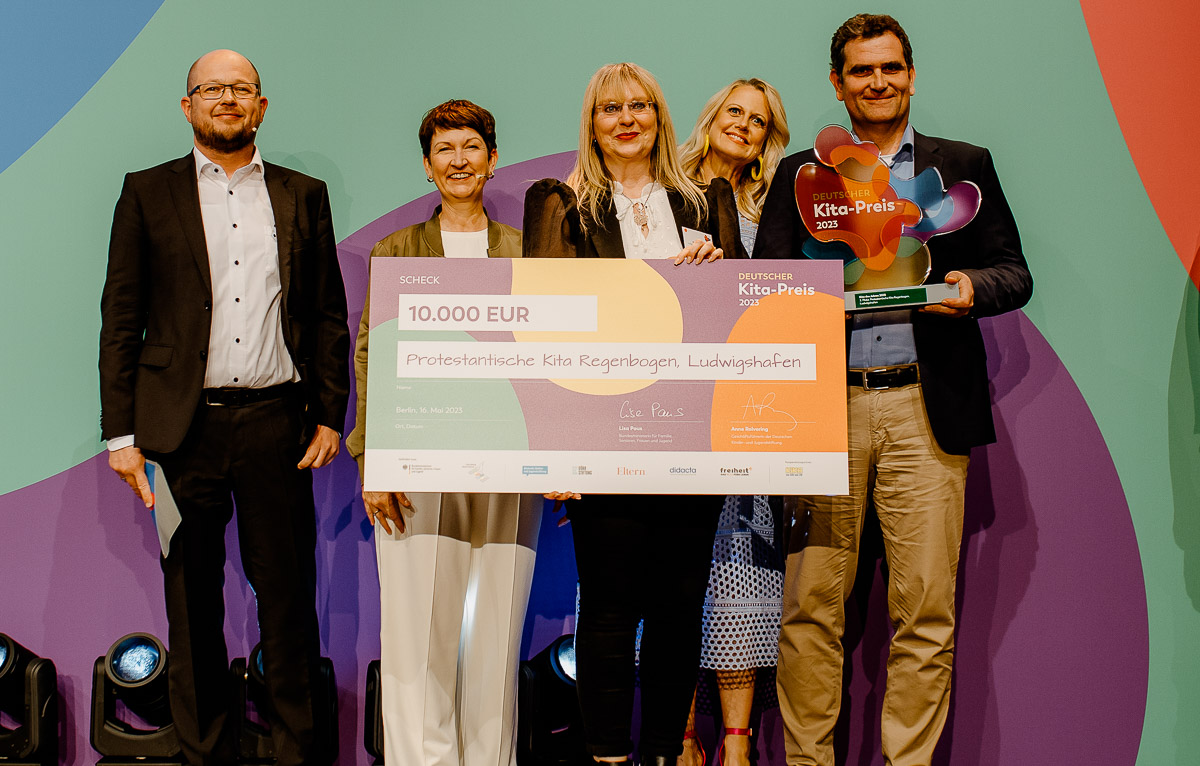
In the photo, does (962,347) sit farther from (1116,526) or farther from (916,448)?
(1116,526)

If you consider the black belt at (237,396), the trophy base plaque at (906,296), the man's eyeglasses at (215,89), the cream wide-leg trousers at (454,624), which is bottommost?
the cream wide-leg trousers at (454,624)

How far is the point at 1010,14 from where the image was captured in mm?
2871

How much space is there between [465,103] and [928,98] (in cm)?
151

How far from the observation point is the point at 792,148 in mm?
2885

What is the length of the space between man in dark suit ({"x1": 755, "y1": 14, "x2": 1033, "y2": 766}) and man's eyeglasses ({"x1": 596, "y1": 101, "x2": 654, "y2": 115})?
42 centimetres

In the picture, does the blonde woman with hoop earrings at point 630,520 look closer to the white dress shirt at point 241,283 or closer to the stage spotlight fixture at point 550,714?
the stage spotlight fixture at point 550,714

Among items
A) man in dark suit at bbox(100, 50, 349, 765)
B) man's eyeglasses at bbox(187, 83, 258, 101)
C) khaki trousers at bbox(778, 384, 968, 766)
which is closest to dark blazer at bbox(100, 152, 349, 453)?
man in dark suit at bbox(100, 50, 349, 765)

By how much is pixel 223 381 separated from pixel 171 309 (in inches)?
9.2

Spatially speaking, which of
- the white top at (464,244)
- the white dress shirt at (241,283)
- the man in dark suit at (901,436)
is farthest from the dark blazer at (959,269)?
the white dress shirt at (241,283)

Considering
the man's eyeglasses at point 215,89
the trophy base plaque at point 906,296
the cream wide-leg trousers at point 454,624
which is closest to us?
the trophy base plaque at point 906,296

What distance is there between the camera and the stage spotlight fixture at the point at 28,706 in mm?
2561

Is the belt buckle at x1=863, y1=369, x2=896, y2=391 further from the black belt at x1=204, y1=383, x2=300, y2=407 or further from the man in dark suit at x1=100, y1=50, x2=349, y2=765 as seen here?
the black belt at x1=204, y1=383, x2=300, y2=407

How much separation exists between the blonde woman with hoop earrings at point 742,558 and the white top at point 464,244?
2.04ft

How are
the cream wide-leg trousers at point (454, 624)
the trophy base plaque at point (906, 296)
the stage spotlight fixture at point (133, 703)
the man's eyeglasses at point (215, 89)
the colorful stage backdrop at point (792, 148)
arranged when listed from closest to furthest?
the trophy base plaque at point (906, 296), the cream wide-leg trousers at point (454, 624), the man's eyeglasses at point (215, 89), the stage spotlight fixture at point (133, 703), the colorful stage backdrop at point (792, 148)
